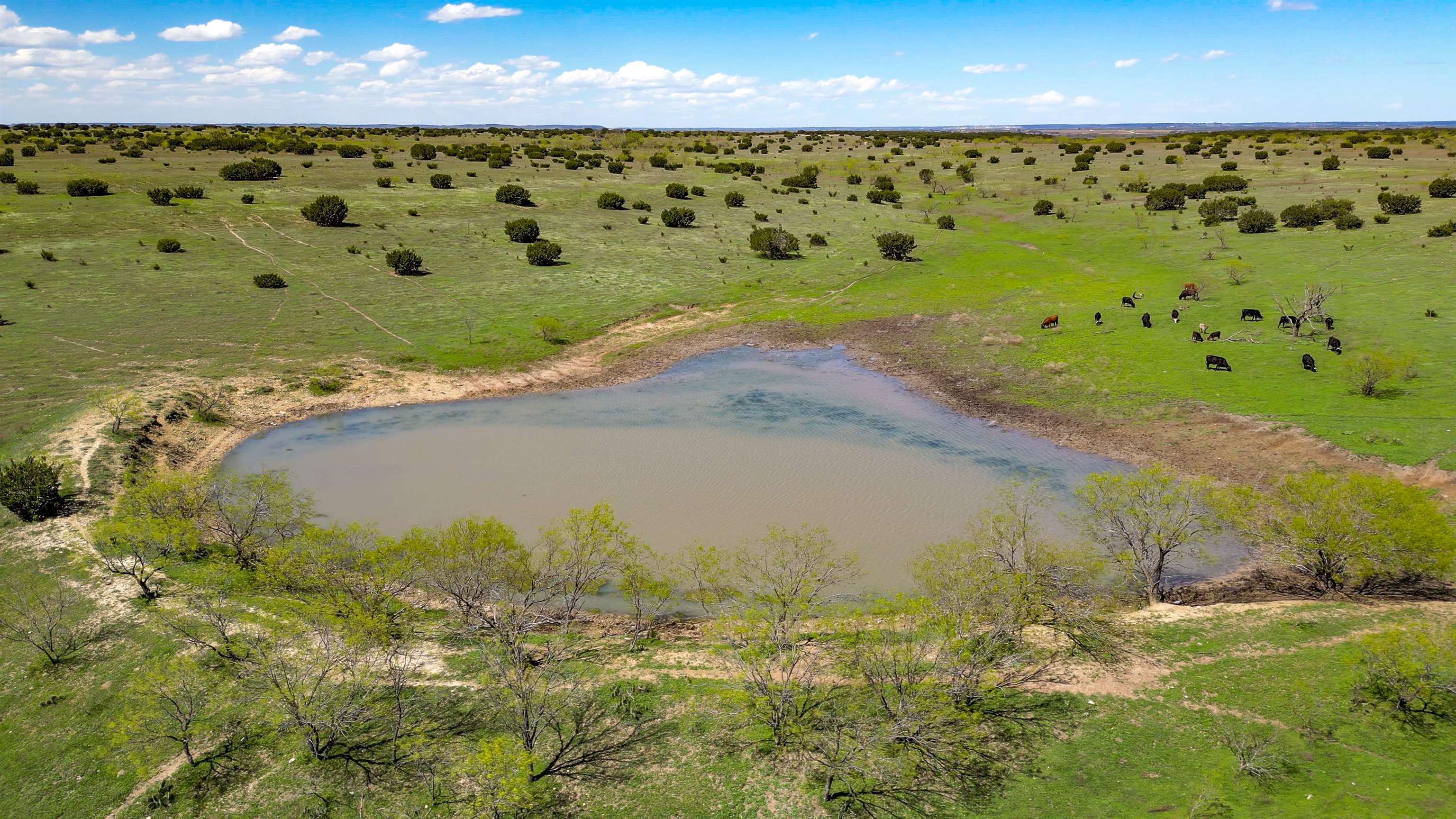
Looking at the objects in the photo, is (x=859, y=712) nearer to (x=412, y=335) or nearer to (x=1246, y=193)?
(x=412, y=335)

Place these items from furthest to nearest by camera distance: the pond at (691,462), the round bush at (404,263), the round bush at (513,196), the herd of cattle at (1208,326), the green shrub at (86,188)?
the round bush at (513,196) → the green shrub at (86,188) → the round bush at (404,263) → the herd of cattle at (1208,326) → the pond at (691,462)

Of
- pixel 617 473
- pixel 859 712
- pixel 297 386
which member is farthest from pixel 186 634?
pixel 297 386

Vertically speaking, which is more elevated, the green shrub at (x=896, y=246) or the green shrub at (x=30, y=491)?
the green shrub at (x=896, y=246)

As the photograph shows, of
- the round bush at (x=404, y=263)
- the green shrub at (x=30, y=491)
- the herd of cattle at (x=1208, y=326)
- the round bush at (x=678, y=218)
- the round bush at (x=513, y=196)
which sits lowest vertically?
the green shrub at (x=30, y=491)

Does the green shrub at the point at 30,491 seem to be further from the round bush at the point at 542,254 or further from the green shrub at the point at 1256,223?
the green shrub at the point at 1256,223

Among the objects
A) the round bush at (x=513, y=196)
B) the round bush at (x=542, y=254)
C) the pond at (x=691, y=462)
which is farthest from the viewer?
the round bush at (x=513, y=196)

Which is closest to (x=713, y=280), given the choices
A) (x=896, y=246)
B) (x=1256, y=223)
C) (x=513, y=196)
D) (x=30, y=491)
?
(x=896, y=246)

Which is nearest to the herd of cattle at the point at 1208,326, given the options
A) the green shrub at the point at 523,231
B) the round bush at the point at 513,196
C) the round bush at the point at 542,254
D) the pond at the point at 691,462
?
the pond at the point at 691,462
